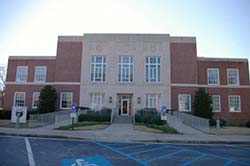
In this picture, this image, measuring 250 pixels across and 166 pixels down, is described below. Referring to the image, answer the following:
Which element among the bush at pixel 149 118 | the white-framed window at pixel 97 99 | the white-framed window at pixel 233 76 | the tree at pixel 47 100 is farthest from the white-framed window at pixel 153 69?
the tree at pixel 47 100

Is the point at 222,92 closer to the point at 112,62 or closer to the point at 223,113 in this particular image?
the point at 223,113

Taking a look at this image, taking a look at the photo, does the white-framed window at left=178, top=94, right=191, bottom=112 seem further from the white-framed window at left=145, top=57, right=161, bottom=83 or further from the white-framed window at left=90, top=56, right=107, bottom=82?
the white-framed window at left=90, top=56, right=107, bottom=82

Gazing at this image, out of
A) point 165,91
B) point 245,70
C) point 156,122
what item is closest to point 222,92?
point 245,70

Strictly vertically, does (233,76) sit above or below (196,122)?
above

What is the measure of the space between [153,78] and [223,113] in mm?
10756

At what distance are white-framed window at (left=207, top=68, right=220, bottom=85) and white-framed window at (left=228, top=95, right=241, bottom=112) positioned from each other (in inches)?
111

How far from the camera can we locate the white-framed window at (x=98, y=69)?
25.9 meters

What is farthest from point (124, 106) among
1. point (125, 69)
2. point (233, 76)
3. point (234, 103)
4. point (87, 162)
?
point (87, 162)

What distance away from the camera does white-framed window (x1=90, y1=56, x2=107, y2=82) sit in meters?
25.9

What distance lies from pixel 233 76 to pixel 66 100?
24248mm

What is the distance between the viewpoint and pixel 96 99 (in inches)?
1007

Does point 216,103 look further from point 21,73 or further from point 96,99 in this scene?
point 21,73

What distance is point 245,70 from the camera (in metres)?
25.7

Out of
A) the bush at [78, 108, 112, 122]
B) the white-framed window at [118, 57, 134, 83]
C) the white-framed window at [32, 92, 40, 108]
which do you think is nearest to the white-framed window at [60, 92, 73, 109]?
the white-framed window at [32, 92, 40, 108]
